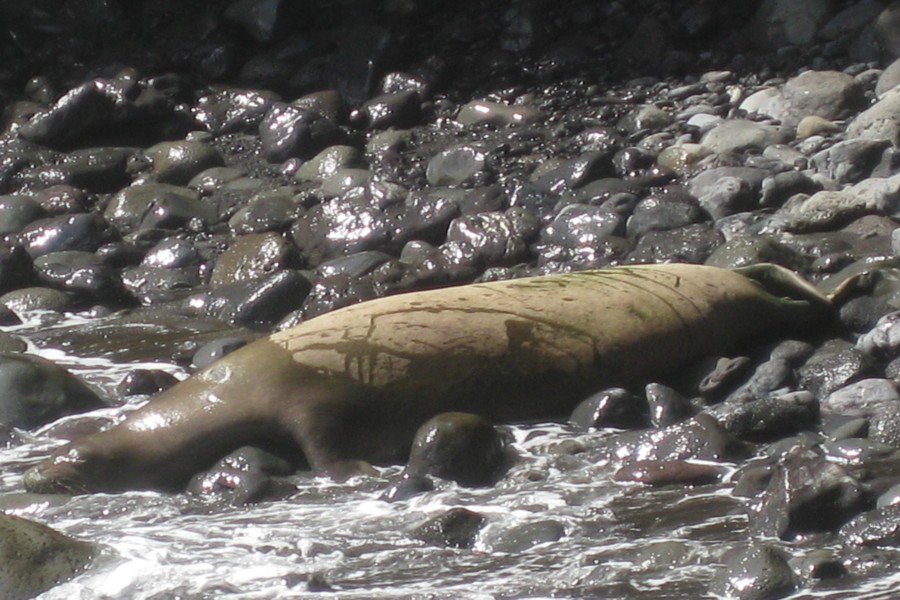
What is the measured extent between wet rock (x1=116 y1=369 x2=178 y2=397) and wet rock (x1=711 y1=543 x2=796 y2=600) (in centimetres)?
340

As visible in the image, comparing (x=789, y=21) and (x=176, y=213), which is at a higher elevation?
(x=789, y=21)

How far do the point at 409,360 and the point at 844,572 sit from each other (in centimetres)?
211

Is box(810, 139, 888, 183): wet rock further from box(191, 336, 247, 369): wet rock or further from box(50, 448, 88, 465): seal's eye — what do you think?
box(50, 448, 88, 465): seal's eye

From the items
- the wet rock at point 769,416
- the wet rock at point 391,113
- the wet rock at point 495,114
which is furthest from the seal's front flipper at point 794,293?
the wet rock at point 391,113

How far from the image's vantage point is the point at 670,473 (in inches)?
207

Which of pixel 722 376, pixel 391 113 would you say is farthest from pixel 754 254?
pixel 391 113

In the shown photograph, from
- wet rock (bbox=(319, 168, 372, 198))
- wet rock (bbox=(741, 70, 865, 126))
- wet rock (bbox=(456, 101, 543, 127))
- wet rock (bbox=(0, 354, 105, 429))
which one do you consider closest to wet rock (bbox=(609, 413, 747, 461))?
wet rock (bbox=(0, 354, 105, 429))

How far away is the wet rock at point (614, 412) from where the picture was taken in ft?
19.2

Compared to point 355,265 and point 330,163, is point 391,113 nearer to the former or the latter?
point 330,163

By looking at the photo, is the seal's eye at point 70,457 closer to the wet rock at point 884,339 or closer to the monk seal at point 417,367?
the monk seal at point 417,367

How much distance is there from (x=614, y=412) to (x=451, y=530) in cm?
126

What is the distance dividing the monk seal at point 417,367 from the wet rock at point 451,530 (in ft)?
2.42

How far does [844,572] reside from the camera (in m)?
4.27

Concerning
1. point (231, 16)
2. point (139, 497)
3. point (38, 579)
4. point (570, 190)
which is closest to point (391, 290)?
point (570, 190)
